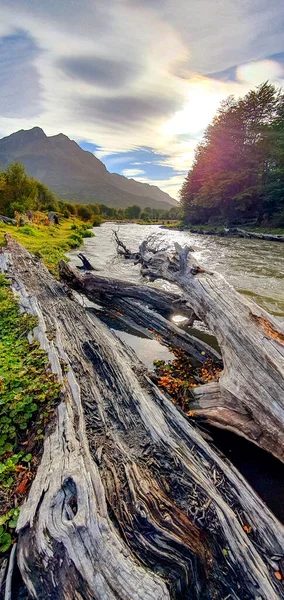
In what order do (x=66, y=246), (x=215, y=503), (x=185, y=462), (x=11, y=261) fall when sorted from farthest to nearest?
(x=66, y=246), (x=11, y=261), (x=185, y=462), (x=215, y=503)

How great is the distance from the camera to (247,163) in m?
39.3

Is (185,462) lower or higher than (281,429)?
lower

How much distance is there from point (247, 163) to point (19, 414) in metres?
45.6

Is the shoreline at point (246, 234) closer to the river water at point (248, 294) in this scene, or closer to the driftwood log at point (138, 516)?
the river water at point (248, 294)

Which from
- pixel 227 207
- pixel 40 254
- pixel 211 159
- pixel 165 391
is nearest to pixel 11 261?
pixel 40 254

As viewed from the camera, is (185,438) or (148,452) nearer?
(148,452)

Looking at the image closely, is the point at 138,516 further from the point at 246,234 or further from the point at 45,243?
the point at 246,234

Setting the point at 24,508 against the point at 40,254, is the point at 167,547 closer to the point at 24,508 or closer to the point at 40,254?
the point at 24,508

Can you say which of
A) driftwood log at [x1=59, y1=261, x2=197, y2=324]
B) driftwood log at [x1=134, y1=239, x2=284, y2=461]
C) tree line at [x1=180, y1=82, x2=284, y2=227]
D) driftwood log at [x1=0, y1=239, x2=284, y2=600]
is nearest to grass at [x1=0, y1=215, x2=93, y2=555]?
driftwood log at [x1=0, y1=239, x2=284, y2=600]

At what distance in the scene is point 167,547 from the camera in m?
1.89

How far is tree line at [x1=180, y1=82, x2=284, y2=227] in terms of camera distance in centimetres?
3497

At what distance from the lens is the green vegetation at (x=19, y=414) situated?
224cm

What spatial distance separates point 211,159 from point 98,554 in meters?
A: 50.7

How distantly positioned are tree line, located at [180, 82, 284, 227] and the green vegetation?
3505 centimetres
